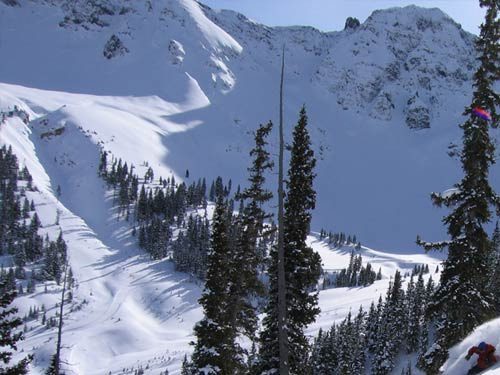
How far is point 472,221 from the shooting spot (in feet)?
55.3

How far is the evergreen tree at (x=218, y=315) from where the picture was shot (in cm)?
2298

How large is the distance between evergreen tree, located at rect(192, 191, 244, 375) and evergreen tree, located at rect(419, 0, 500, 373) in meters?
9.56

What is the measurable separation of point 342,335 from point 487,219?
6356 centimetres

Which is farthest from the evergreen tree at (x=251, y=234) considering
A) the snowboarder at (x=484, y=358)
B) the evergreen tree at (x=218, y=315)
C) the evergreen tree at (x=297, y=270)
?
the snowboarder at (x=484, y=358)

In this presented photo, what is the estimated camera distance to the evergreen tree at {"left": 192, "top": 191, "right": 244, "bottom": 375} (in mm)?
22984

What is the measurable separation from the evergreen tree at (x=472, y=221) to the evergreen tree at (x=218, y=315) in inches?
376

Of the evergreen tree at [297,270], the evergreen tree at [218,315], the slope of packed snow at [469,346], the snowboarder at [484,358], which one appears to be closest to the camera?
the snowboarder at [484,358]

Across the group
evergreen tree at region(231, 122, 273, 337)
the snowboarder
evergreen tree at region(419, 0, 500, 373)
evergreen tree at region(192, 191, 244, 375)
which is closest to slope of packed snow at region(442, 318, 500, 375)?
the snowboarder

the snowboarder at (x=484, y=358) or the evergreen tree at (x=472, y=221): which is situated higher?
the evergreen tree at (x=472, y=221)

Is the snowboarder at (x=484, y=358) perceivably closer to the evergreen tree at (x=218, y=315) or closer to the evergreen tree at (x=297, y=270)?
the evergreen tree at (x=297, y=270)

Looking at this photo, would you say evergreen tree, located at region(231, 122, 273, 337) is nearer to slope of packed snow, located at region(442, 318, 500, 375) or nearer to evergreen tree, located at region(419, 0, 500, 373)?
evergreen tree, located at region(419, 0, 500, 373)

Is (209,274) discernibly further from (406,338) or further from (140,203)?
(140,203)

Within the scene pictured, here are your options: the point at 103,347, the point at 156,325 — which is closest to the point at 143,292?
the point at 156,325

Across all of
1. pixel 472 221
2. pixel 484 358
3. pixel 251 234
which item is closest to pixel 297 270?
pixel 251 234
